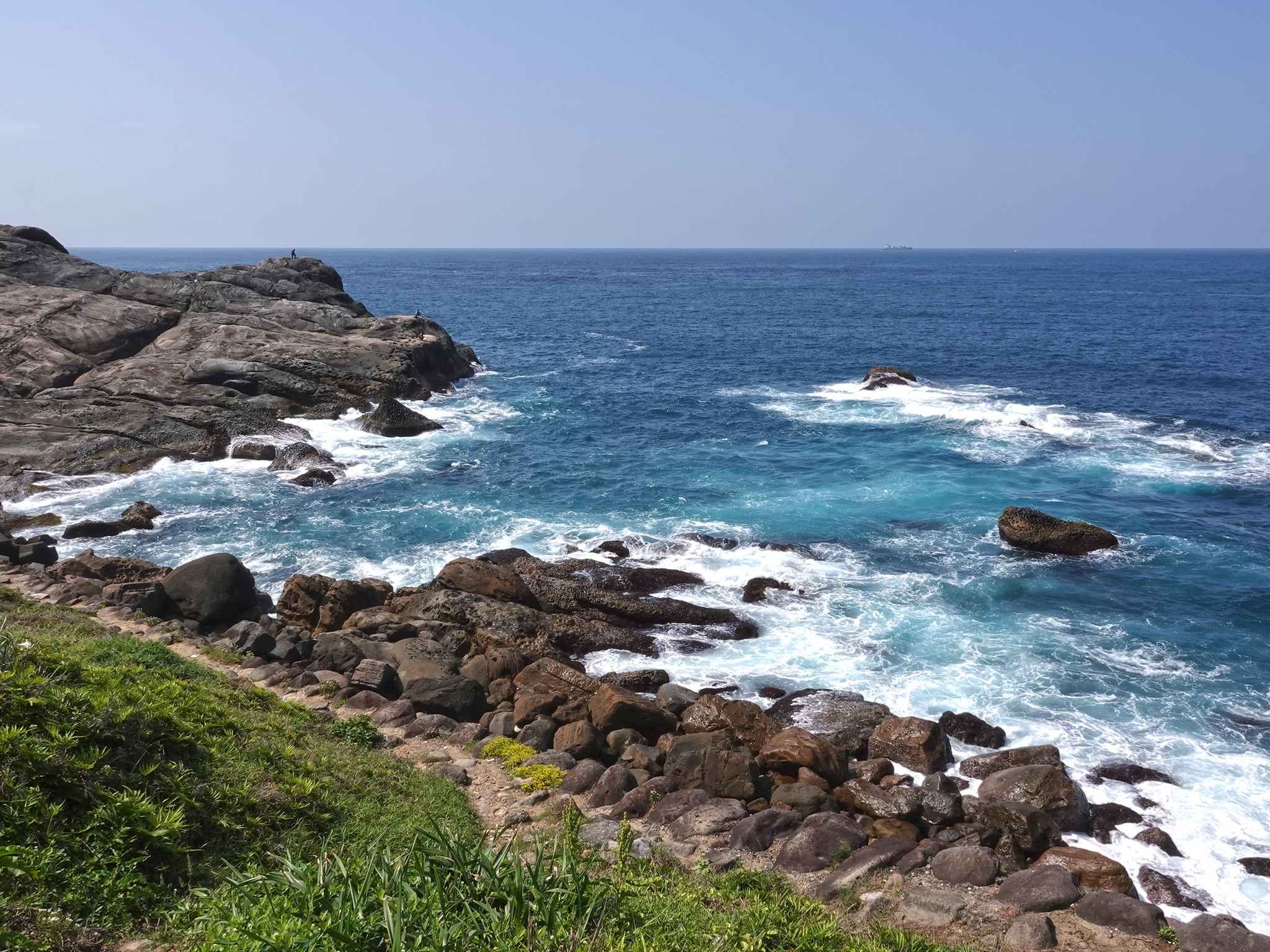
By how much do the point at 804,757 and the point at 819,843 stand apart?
12.4ft

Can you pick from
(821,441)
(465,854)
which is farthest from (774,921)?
(821,441)

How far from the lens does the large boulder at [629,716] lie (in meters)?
23.1

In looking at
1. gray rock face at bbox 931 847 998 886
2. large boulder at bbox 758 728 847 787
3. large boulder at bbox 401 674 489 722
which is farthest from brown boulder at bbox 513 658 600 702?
gray rock face at bbox 931 847 998 886

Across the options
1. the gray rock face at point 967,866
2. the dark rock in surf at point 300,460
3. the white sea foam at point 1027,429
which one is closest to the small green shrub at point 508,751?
the gray rock face at point 967,866

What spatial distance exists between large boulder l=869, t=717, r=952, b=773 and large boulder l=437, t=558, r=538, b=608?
1301 centimetres

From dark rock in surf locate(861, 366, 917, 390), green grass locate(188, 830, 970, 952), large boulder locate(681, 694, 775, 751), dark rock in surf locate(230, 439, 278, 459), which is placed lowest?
large boulder locate(681, 694, 775, 751)

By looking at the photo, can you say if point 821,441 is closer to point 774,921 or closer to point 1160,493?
point 1160,493

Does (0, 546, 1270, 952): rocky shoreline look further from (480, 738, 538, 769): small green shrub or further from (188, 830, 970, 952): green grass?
(188, 830, 970, 952): green grass

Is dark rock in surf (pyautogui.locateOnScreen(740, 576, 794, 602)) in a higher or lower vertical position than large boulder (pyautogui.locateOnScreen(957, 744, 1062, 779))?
higher

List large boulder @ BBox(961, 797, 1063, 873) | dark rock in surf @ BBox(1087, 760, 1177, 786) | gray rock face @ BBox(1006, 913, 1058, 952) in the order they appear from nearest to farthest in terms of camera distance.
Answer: gray rock face @ BBox(1006, 913, 1058, 952), large boulder @ BBox(961, 797, 1063, 873), dark rock in surf @ BBox(1087, 760, 1177, 786)

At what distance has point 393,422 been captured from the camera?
54375mm

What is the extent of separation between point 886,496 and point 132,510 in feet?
115

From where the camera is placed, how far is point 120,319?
59250 mm

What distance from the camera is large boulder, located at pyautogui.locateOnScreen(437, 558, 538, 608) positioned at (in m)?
30.9
